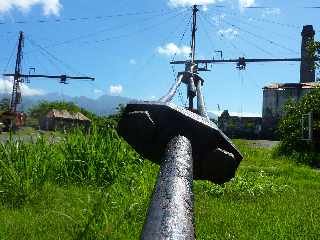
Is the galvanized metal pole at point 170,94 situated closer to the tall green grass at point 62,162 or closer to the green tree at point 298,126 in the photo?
the tall green grass at point 62,162

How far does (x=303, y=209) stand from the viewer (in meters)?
6.34

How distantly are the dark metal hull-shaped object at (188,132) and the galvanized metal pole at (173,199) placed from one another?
59mm

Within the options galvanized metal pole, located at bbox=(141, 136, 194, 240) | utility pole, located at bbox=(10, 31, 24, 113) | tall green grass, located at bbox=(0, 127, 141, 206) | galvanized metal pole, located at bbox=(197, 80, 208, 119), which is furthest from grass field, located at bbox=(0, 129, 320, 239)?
utility pole, located at bbox=(10, 31, 24, 113)

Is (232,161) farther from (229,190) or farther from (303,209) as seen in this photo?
(229,190)

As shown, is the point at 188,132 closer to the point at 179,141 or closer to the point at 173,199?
the point at 179,141

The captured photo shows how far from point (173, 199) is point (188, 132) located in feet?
1.82

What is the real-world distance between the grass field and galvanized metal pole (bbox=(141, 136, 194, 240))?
2706 millimetres

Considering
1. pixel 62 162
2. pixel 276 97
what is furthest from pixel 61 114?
pixel 62 162

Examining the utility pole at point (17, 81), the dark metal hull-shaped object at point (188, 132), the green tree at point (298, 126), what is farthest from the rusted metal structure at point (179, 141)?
the utility pole at point (17, 81)

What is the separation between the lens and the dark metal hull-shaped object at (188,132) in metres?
1.70

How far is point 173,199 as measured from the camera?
49.0 inches

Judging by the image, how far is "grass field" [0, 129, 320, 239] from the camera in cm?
461

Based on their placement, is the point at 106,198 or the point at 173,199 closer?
the point at 173,199

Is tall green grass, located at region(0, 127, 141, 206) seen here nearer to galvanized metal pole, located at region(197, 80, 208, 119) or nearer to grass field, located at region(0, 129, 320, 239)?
grass field, located at region(0, 129, 320, 239)
